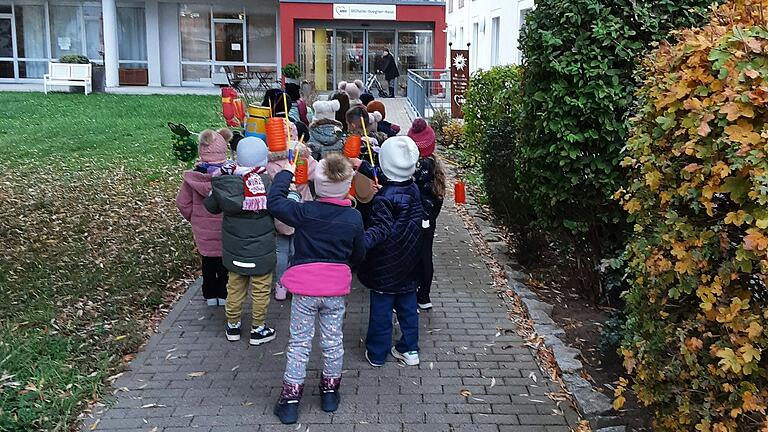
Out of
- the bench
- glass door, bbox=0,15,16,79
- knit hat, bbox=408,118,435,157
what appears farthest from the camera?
glass door, bbox=0,15,16,79

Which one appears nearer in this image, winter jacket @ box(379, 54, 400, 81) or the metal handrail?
the metal handrail

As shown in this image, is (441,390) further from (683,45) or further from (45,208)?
(45,208)

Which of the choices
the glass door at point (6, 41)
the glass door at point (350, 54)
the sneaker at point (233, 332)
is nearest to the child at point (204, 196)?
the sneaker at point (233, 332)

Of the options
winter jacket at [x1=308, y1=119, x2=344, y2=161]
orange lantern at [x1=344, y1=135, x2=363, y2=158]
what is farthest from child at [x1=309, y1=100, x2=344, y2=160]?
orange lantern at [x1=344, y1=135, x2=363, y2=158]

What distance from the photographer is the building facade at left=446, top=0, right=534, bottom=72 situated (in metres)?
18.6

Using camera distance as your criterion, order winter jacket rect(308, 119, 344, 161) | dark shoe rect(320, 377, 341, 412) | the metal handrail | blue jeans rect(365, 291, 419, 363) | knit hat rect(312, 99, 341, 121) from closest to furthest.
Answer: dark shoe rect(320, 377, 341, 412)
blue jeans rect(365, 291, 419, 363)
winter jacket rect(308, 119, 344, 161)
knit hat rect(312, 99, 341, 121)
the metal handrail

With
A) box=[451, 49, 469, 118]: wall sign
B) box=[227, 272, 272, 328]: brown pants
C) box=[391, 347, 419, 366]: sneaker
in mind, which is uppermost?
box=[451, 49, 469, 118]: wall sign

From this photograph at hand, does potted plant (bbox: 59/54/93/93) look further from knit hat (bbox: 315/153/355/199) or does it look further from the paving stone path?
knit hat (bbox: 315/153/355/199)

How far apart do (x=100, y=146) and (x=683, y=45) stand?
12.8m

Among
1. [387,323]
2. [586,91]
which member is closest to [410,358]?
[387,323]

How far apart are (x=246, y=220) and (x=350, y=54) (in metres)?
22.7

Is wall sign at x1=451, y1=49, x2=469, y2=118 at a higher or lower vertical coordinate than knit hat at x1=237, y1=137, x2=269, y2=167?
higher

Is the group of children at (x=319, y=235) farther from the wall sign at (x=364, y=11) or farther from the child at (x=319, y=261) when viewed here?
the wall sign at (x=364, y=11)

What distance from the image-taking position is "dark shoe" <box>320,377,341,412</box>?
4.27 meters
